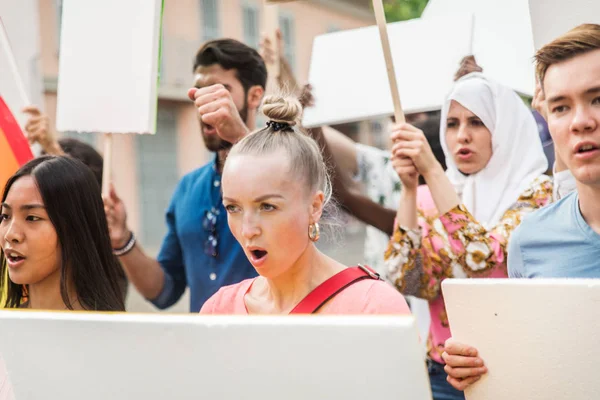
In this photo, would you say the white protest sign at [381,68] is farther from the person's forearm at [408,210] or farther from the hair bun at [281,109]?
the hair bun at [281,109]

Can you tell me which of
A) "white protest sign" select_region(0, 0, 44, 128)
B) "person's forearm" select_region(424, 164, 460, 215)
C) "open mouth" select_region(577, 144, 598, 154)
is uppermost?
"white protest sign" select_region(0, 0, 44, 128)

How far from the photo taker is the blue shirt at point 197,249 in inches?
90.5

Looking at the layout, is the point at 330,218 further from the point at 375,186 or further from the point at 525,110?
the point at 375,186

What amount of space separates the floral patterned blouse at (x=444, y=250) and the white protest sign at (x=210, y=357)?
3.16 feet

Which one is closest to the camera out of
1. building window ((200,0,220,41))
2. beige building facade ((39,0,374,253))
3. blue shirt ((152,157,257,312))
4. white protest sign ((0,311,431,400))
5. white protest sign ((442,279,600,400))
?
white protest sign ((0,311,431,400))

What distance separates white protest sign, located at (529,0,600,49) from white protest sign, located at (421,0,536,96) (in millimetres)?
148

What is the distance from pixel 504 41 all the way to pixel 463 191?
1.54ft

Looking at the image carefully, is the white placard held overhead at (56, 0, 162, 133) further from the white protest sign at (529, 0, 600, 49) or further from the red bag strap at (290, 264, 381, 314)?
the white protest sign at (529, 0, 600, 49)

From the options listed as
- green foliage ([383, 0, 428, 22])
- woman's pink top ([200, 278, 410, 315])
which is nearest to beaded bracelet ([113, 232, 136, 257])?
woman's pink top ([200, 278, 410, 315])

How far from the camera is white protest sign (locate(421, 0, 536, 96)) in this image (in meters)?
2.08

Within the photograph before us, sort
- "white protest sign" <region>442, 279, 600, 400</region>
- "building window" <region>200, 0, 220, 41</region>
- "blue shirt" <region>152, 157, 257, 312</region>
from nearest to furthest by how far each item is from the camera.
Result: "white protest sign" <region>442, 279, 600, 400</region> < "blue shirt" <region>152, 157, 257, 312</region> < "building window" <region>200, 0, 220, 41</region>

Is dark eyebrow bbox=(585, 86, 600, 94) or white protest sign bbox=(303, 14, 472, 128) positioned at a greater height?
white protest sign bbox=(303, 14, 472, 128)

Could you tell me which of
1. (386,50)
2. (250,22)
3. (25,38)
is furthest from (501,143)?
(250,22)

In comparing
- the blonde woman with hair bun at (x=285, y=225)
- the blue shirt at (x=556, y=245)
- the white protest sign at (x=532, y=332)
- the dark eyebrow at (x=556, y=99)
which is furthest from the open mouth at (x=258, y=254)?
the dark eyebrow at (x=556, y=99)
